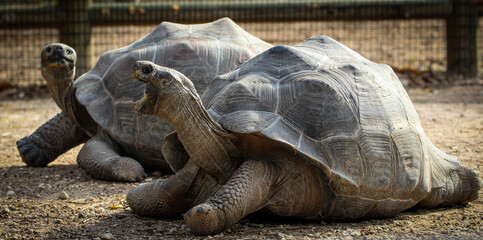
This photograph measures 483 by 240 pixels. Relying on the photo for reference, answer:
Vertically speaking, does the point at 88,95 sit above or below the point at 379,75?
below

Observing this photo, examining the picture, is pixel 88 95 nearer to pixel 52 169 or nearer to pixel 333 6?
pixel 52 169

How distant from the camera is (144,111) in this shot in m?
2.43

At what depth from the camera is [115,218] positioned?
110 inches

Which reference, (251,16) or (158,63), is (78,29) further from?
(158,63)

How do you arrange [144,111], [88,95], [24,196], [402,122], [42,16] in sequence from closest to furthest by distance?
1. [144,111]
2. [402,122]
3. [24,196]
4. [88,95]
5. [42,16]

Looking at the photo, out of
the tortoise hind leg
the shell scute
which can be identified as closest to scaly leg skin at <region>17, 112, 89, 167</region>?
the shell scute

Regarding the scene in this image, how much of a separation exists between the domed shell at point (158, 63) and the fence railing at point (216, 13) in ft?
11.6

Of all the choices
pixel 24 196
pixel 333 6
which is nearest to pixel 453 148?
pixel 24 196

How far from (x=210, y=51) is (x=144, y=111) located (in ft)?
4.63

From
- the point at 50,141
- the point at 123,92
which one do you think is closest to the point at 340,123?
the point at 123,92

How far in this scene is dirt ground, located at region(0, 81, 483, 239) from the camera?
2.51 m

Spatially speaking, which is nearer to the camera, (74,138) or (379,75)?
(379,75)

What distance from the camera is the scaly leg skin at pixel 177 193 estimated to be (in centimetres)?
272

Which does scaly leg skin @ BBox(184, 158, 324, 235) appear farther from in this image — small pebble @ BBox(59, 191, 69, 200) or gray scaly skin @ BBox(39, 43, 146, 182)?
gray scaly skin @ BBox(39, 43, 146, 182)
